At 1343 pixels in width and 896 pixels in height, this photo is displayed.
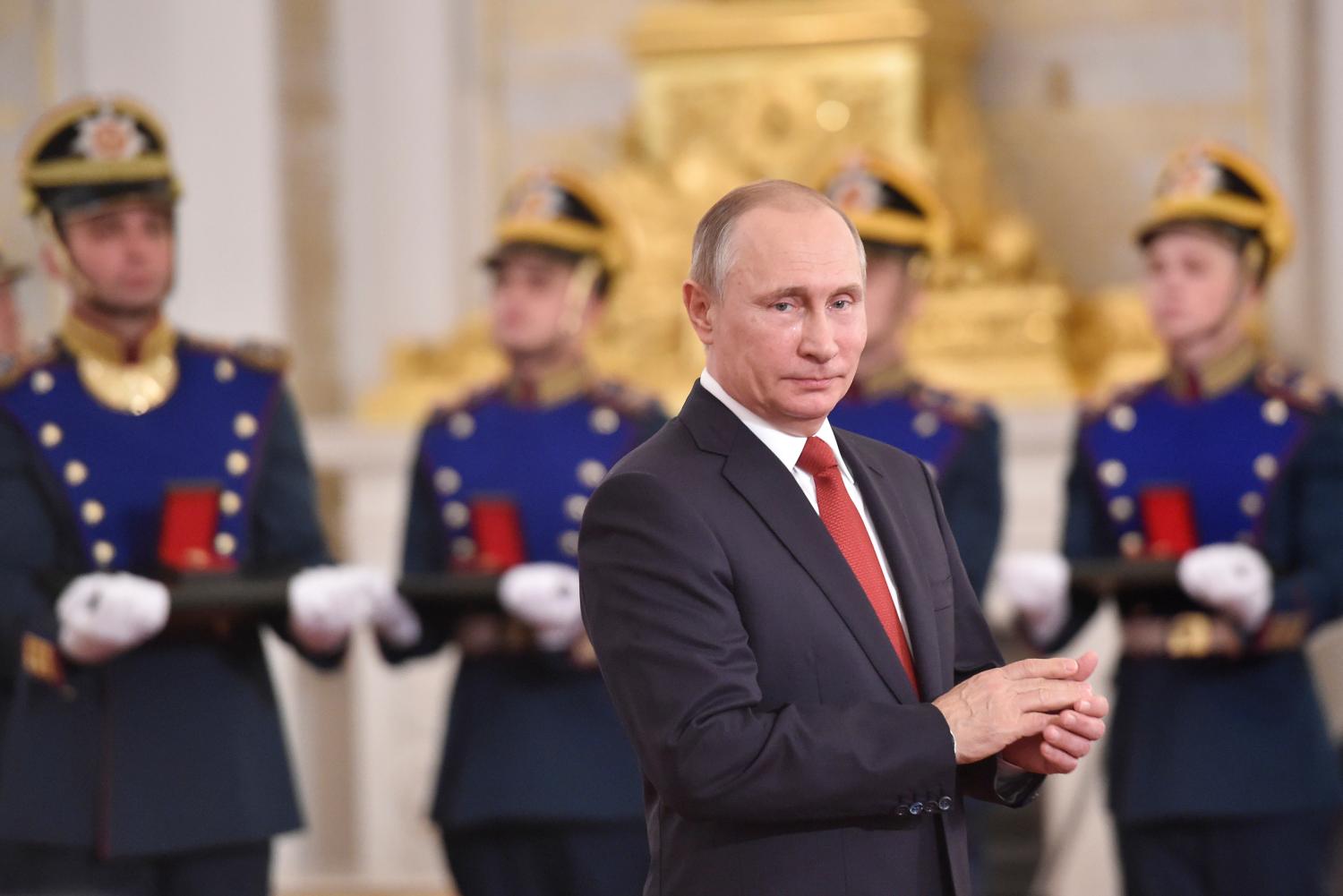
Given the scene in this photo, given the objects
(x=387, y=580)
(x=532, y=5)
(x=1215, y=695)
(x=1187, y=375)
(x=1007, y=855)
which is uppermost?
(x=532, y=5)

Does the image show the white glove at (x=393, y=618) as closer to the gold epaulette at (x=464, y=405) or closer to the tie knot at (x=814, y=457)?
the gold epaulette at (x=464, y=405)

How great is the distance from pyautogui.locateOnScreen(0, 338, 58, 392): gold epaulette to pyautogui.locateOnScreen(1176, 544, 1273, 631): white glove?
6.86 feet

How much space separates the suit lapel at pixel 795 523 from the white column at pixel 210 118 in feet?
14.2

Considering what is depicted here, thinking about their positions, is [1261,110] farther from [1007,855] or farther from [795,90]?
[1007,855]

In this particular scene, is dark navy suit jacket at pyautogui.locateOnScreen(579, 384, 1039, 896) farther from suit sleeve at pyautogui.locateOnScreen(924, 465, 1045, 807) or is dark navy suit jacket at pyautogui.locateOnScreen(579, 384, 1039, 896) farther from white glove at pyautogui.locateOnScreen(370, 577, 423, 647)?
white glove at pyautogui.locateOnScreen(370, 577, 423, 647)

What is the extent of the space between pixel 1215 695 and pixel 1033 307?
90.8 inches

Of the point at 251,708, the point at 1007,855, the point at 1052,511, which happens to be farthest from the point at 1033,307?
the point at 251,708

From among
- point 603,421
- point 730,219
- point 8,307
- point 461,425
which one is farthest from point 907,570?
A: point 8,307

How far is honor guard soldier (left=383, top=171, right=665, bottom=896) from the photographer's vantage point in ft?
13.6

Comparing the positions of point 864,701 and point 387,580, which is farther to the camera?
point 387,580

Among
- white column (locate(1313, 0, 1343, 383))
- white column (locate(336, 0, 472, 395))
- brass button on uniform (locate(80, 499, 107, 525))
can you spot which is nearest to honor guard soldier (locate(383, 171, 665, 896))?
brass button on uniform (locate(80, 499, 107, 525))

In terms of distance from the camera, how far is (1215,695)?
4195mm

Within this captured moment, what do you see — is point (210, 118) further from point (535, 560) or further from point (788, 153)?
point (535, 560)

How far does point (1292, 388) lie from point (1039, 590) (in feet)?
2.14
